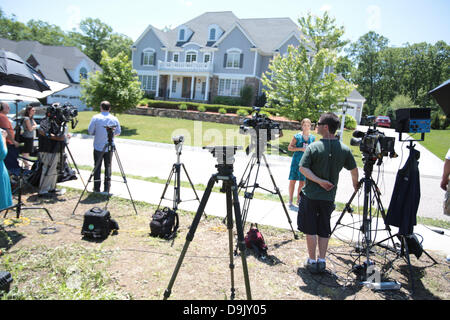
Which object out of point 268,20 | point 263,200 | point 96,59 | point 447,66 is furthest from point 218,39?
point 447,66

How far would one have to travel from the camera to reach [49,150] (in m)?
6.33

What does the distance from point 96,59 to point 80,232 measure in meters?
65.1

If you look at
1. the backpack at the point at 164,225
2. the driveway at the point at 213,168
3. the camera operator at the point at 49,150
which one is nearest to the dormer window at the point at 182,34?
the driveway at the point at 213,168

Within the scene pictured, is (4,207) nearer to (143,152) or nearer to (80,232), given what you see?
(80,232)

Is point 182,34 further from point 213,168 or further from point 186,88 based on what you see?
point 213,168

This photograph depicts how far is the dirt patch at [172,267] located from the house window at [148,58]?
3416 cm

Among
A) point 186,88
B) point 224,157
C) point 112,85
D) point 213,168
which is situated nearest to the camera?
point 224,157

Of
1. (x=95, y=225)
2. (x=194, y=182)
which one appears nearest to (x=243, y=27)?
(x=194, y=182)

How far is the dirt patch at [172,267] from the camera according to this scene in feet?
10.8

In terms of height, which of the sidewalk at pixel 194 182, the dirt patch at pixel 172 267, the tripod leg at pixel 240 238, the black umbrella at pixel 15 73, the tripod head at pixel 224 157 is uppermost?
the black umbrella at pixel 15 73

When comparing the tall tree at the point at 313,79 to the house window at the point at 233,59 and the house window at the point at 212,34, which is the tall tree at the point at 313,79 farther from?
the house window at the point at 212,34

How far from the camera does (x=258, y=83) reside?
1277 inches

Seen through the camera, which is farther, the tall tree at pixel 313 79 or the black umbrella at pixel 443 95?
the tall tree at pixel 313 79

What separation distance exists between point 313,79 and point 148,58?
26.1 meters
